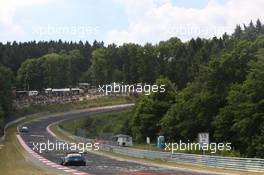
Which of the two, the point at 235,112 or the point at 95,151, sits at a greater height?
the point at 235,112

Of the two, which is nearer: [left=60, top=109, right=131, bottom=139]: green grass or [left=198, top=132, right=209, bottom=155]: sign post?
[left=198, top=132, right=209, bottom=155]: sign post

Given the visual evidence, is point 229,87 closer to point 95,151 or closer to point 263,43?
point 95,151

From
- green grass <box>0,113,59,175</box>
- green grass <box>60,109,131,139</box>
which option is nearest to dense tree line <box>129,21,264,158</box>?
green grass <box>60,109,131,139</box>

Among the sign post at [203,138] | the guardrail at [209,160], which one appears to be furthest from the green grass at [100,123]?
the sign post at [203,138]

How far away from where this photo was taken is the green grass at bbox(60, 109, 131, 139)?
12066 centimetres

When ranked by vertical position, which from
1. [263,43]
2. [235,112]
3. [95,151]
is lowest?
[95,151]

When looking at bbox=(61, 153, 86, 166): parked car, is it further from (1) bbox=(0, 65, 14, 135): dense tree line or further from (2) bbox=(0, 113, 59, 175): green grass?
(1) bbox=(0, 65, 14, 135): dense tree line

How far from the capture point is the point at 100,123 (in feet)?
425

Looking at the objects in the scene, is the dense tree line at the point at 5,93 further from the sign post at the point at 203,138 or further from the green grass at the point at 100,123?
the sign post at the point at 203,138

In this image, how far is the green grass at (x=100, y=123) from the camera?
12066cm

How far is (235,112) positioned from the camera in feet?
233

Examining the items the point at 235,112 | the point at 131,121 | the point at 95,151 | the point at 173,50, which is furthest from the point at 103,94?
the point at 235,112

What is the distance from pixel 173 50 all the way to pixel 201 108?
99.2m

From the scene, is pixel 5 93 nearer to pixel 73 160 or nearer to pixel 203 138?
pixel 73 160
